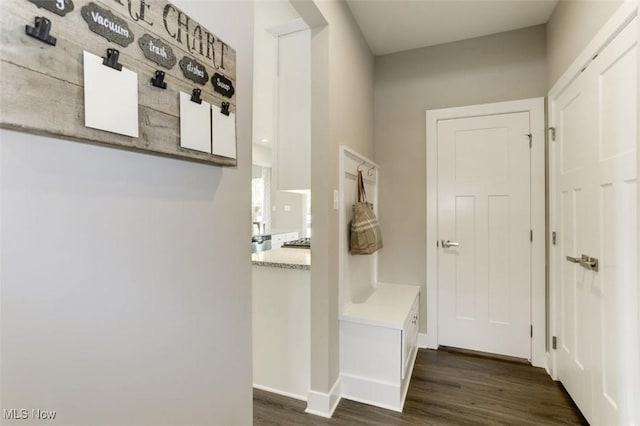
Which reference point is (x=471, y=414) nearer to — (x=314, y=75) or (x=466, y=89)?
(x=314, y=75)

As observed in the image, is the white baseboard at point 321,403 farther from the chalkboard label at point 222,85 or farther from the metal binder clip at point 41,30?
the metal binder clip at point 41,30

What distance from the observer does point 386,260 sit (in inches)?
113

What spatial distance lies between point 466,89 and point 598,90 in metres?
1.13

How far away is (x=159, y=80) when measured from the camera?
723 mm

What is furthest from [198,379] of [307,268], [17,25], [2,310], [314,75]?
[314,75]

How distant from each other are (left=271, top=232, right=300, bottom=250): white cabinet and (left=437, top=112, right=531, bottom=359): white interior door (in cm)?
352

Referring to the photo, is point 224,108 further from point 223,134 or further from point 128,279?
point 128,279

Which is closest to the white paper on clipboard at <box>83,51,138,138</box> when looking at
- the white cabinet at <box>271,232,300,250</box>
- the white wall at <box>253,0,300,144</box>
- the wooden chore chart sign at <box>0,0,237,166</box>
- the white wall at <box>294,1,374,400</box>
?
the wooden chore chart sign at <box>0,0,237,166</box>

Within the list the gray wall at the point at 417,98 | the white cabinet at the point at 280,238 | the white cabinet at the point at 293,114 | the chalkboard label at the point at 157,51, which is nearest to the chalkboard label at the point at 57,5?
the chalkboard label at the point at 157,51

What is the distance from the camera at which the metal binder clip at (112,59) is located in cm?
62

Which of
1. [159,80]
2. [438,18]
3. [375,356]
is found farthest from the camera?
[438,18]

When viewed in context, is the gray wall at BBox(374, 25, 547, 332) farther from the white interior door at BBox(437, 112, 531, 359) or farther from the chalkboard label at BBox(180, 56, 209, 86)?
the chalkboard label at BBox(180, 56, 209, 86)

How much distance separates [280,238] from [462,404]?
449cm

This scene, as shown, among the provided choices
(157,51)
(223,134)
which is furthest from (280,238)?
(157,51)
